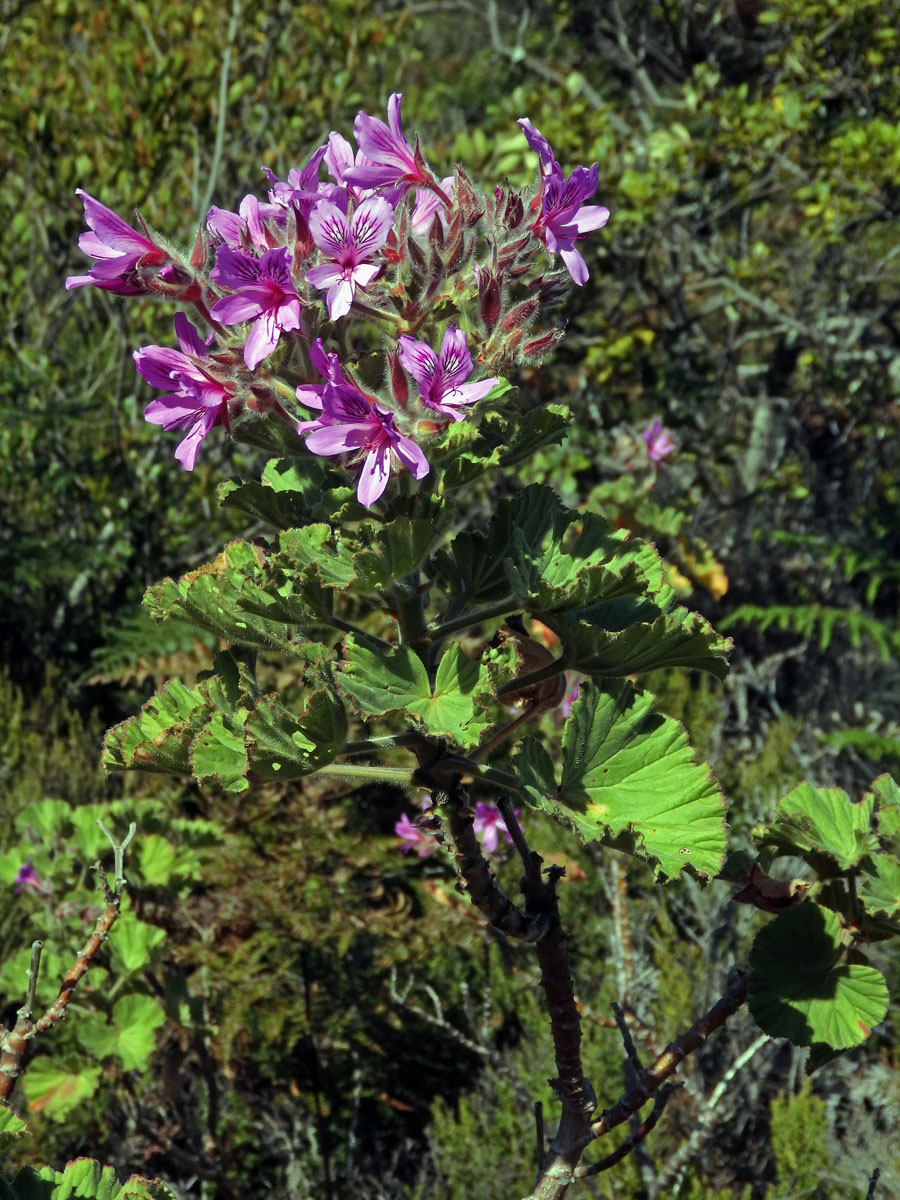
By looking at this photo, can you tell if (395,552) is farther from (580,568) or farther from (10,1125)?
(10,1125)

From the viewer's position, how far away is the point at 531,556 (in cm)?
106

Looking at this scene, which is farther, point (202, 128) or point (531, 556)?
point (202, 128)

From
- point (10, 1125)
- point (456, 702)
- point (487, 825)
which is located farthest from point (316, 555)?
point (487, 825)

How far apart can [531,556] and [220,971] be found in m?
2.12

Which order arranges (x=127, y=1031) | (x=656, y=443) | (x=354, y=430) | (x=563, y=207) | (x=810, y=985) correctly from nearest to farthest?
(x=354, y=430), (x=563, y=207), (x=810, y=985), (x=127, y=1031), (x=656, y=443)

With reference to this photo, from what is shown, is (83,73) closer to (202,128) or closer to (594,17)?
(202,128)

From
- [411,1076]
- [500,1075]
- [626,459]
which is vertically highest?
[626,459]

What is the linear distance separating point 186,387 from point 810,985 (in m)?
0.89

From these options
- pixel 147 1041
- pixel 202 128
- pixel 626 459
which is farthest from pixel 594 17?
pixel 147 1041

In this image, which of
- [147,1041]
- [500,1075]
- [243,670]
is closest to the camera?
[243,670]

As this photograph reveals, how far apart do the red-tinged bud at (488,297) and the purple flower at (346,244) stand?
0.34 ft

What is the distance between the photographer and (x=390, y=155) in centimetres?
107

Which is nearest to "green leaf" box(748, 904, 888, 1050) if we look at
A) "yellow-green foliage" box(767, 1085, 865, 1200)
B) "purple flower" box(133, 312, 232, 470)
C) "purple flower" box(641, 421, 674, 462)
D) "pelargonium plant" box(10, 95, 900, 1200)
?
"pelargonium plant" box(10, 95, 900, 1200)

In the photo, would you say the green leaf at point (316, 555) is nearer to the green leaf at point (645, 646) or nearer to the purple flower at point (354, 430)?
the purple flower at point (354, 430)
